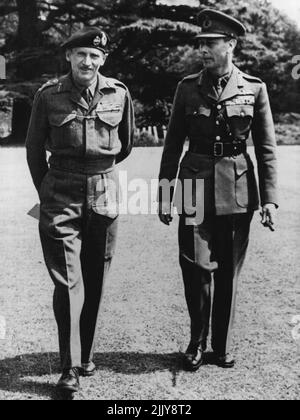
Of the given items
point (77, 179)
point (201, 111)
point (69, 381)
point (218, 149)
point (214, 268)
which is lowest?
point (69, 381)

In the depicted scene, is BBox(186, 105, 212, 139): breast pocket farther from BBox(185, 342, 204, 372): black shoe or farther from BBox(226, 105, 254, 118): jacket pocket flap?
BBox(185, 342, 204, 372): black shoe

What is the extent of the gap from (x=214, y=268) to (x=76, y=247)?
0.97 m

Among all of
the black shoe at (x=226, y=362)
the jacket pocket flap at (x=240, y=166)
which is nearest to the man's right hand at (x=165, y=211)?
the jacket pocket flap at (x=240, y=166)

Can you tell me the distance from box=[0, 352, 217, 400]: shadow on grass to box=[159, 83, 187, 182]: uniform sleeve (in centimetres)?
122

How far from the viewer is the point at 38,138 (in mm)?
4230

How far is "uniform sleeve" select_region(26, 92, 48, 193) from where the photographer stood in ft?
13.7

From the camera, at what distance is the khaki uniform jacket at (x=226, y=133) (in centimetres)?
441

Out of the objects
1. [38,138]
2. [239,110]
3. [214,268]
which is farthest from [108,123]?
[214,268]

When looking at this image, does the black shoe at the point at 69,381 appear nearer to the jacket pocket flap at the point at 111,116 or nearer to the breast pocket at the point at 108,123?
the breast pocket at the point at 108,123

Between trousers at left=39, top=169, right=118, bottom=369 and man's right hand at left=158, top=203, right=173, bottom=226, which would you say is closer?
trousers at left=39, top=169, right=118, bottom=369

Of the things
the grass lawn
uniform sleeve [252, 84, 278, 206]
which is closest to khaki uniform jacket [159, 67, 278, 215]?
uniform sleeve [252, 84, 278, 206]

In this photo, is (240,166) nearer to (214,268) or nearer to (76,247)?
(214,268)

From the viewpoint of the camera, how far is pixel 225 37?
4.33 metres
